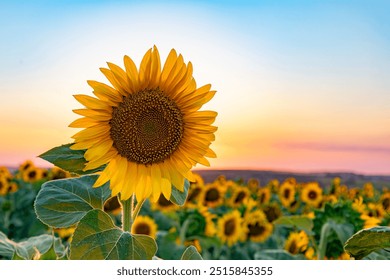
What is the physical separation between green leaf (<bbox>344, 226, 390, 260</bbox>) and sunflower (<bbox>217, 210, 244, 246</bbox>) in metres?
2.28

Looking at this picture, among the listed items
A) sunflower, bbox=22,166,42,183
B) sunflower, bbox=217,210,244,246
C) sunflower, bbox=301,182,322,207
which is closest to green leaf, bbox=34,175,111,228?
sunflower, bbox=217,210,244,246

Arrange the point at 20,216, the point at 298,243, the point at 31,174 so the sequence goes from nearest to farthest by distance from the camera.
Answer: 1. the point at 298,243
2. the point at 20,216
3. the point at 31,174

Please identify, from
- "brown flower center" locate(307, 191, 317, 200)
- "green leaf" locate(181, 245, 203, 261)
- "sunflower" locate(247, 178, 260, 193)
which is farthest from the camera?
"sunflower" locate(247, 178, 260, 193)

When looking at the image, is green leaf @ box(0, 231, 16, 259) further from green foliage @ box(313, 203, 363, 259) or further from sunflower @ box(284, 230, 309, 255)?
sunflower @ box(284, 230, 309, 255)

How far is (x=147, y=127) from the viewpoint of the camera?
82 cm

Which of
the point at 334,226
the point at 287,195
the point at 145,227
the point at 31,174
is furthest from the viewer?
the point at 31,174

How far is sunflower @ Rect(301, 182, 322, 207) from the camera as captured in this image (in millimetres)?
3822

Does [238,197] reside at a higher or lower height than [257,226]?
higher

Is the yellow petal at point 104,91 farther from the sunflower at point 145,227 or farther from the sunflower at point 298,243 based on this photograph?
the sunflower at point 145,227

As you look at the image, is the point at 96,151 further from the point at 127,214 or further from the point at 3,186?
the point at 3,186

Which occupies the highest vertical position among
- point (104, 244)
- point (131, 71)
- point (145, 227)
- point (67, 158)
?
point (145, 227)

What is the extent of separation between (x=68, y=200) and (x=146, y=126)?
0.48 ft

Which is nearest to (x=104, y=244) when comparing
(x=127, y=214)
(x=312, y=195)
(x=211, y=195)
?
(x=127, y=214)

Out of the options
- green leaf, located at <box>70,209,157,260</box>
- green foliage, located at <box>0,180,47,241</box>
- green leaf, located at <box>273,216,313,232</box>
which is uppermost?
green foliage, located at <box>0,180,47,241</box>
